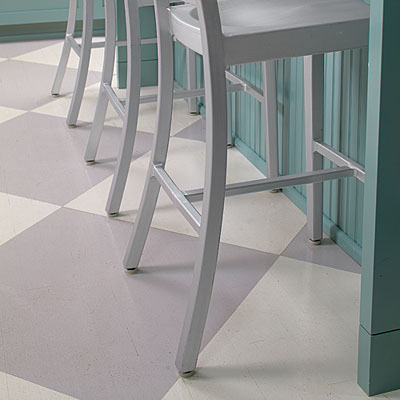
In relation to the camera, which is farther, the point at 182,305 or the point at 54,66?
the point at 54,66

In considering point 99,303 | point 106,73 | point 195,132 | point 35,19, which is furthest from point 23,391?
point 35,19

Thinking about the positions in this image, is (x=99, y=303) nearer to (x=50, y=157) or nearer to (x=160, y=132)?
(x=160, y=132)

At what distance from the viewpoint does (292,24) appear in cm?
134

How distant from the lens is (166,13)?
1518mm

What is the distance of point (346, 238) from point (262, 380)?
56 centimetres

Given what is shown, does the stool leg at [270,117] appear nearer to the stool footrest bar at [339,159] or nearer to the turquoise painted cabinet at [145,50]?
the stool footrest bar at [339,159]

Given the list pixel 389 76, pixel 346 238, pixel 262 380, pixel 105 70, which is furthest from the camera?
pixel 105 70

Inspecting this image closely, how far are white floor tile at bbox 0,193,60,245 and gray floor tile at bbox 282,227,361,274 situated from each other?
2.38ft

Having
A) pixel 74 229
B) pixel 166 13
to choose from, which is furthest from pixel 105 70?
pixel 166 13

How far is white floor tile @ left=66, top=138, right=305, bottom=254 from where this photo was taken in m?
1.92

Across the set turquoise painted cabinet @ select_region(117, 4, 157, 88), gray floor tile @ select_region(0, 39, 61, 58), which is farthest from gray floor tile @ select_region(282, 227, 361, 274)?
gray floor tile @ select_region(0, 39, 61, 58)

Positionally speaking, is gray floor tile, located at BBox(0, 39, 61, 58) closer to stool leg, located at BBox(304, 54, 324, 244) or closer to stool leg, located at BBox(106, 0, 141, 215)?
stool leg, located at BBox(106, 0, 141, 215)

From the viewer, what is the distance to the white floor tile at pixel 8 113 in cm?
288

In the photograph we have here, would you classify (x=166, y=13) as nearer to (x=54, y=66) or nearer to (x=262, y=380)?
(x=262, y=380)
